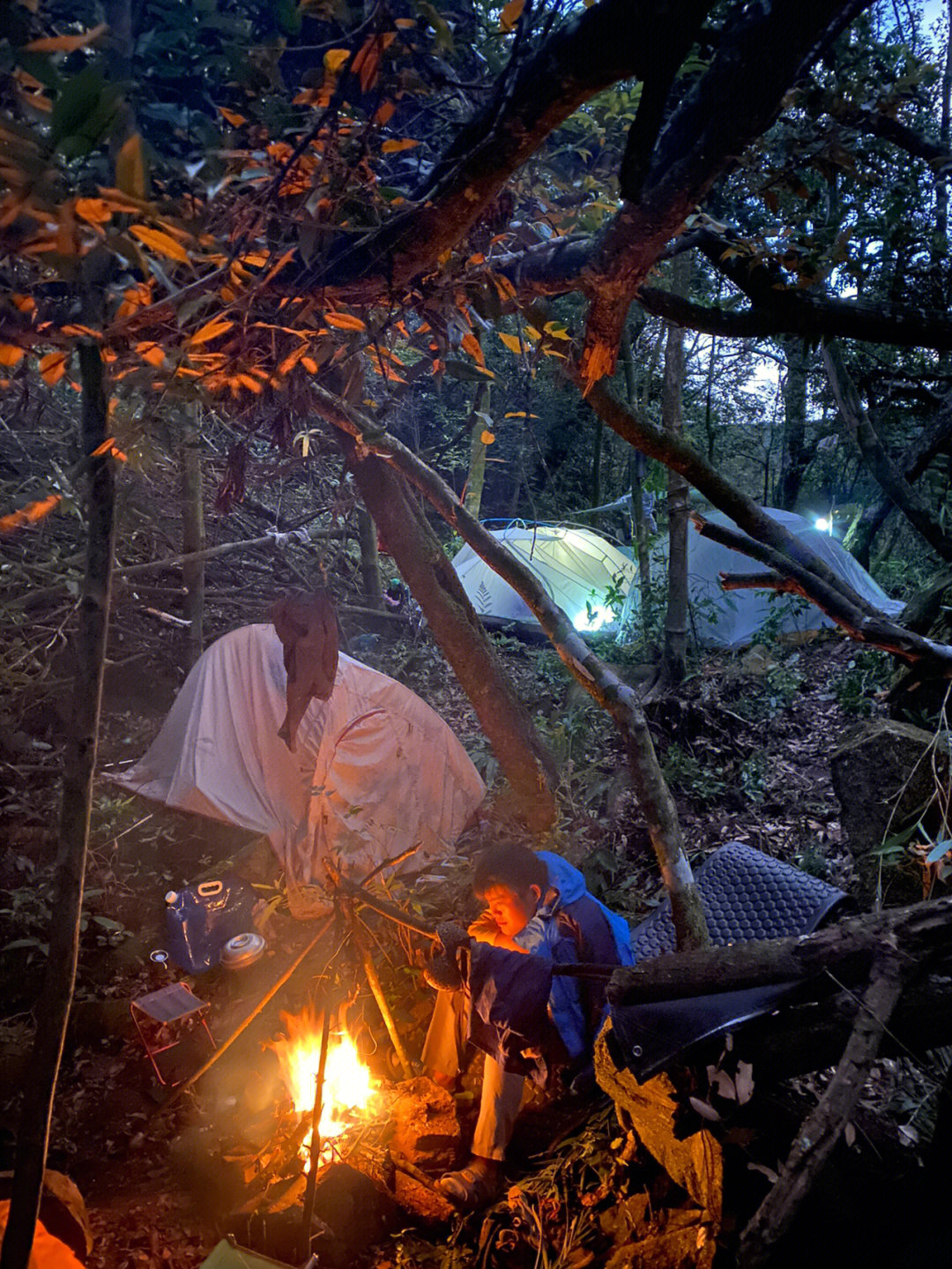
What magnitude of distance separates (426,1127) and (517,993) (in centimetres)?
111

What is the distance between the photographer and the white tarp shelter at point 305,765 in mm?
5594

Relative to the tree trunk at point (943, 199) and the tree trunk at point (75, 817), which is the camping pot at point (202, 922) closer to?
the tree trunk at point (75, 817)

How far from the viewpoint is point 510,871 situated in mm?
3111

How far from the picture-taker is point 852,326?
2.51m

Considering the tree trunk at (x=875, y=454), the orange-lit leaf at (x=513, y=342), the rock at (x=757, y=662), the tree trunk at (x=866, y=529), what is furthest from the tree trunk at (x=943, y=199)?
the rock at (x=757, y=662)

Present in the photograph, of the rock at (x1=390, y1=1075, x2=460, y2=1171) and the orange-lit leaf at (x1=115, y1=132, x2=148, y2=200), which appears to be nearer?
the orange-lit leaf at (x1=115, y1=132, x2=148, y2=200)

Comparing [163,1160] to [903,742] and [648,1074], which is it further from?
[903,742]

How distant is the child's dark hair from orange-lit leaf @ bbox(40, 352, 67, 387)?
245 centimetres

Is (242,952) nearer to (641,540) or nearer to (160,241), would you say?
(160,241)

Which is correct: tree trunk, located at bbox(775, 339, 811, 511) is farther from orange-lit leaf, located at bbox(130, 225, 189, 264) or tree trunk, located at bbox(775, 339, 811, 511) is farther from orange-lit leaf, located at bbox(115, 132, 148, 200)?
orange-lit leaf, located at bbox(115, 132, 148, 200)

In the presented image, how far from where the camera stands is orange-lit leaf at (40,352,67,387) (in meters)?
1.80

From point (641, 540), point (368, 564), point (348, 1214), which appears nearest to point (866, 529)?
point (641, 540)

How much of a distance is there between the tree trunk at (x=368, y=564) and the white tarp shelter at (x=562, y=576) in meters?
1.53

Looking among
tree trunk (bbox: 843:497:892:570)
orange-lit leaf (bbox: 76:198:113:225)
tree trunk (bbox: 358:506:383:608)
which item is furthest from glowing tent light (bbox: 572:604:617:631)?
orange-lit leaf (bbox: 76:198:113:225)
